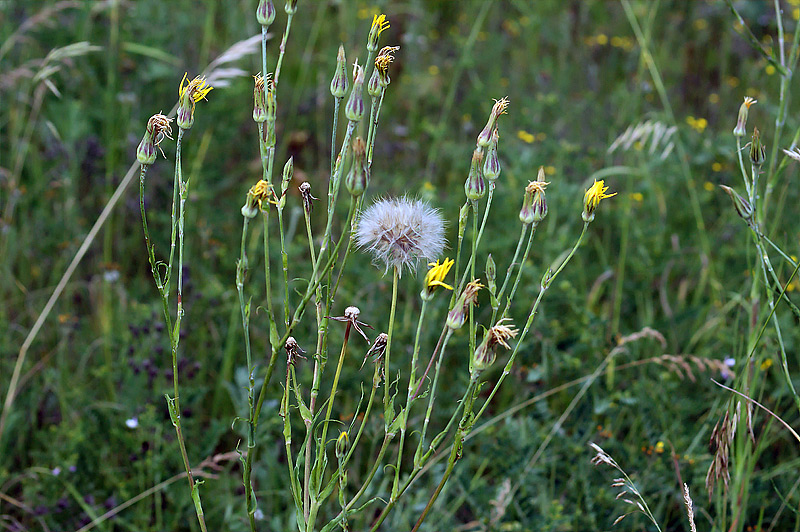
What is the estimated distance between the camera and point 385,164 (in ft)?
11.7

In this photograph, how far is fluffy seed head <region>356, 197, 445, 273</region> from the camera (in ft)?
4.19

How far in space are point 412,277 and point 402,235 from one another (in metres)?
0.90

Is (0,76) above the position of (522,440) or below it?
above

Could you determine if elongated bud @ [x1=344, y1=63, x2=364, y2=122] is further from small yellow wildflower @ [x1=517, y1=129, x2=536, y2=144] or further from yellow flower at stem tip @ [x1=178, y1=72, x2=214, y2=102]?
small yellow wildflower @ [x1=517, y1=129, x2=536, y2=144]

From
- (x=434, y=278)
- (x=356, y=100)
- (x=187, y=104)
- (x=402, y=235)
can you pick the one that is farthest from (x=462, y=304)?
(x=187, y=104)

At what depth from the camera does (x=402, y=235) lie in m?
1.27

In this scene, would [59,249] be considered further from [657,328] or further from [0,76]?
[657,328]

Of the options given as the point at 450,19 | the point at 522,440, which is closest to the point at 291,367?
the point at 522,440

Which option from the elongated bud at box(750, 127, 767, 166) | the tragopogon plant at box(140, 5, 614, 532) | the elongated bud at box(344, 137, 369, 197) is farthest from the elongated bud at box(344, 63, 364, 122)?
the elongated bud at box(750, 127, 767, 166)

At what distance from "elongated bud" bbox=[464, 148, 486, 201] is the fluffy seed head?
112 millimetres

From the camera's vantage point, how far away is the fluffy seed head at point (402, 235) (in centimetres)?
128

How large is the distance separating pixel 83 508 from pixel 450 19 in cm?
394

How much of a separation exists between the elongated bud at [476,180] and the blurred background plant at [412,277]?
2.52 ft

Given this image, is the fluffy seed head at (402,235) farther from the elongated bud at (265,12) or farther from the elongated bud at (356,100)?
the elongated bud at (265,12)
